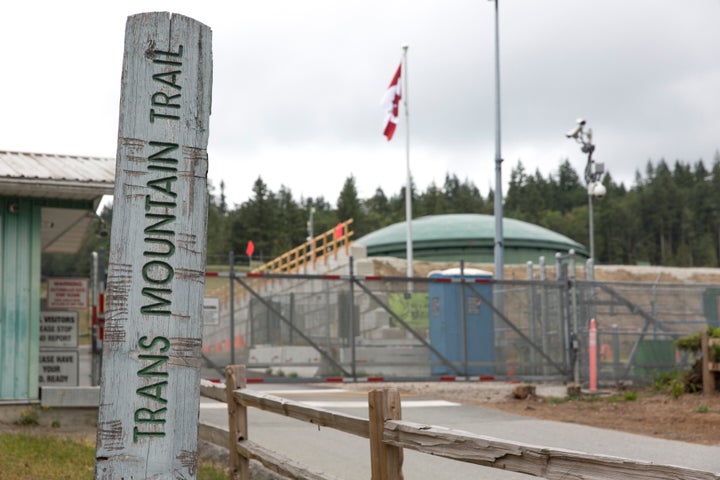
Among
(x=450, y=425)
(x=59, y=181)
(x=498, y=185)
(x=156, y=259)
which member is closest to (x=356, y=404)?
(x=450, y=425)

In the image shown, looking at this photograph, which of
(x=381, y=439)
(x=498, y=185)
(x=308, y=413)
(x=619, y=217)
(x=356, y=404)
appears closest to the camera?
(x=381, y=439)

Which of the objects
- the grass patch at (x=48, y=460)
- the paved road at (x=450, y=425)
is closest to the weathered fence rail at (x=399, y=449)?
the paved road at (x=450, y=425)

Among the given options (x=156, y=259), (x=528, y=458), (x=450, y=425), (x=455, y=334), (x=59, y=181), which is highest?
(x=59, y=181)

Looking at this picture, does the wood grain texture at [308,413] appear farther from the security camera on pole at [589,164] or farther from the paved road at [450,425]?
the security camera on pole at [589,164]

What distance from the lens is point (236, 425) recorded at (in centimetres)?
827

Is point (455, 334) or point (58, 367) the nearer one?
point (58, 367)

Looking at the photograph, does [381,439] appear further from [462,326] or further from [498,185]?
[498,185]

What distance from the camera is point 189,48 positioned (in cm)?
423

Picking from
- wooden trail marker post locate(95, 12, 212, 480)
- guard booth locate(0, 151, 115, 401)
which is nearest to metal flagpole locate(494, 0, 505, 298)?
guard booth locate(0, 151, 115, 401)

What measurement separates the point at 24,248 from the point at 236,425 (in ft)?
15.8

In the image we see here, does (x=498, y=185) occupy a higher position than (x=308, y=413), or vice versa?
(x=498, y=185)

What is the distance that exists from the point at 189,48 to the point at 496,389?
564 inches

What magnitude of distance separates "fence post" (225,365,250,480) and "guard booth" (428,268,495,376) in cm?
1087

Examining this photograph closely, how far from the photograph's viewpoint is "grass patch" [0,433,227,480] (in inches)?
322
